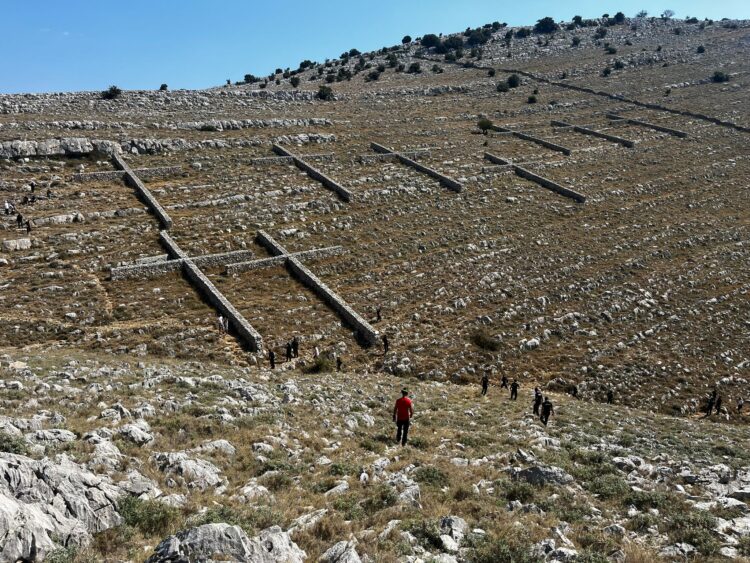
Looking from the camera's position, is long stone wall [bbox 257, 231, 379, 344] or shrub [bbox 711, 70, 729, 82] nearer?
long stone wall [bbox 257, 231, 379, 344]

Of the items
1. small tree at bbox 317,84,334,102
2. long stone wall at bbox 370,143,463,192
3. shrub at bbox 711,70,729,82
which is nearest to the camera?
long stone wall at bbox 370,143,463,192

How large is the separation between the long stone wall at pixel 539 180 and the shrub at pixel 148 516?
4190 centimetres

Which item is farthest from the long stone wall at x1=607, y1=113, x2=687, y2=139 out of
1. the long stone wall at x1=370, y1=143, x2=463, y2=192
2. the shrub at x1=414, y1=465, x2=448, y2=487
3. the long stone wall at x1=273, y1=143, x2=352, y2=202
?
the shrub at x1=414, y1=465, x2=448, y2=487

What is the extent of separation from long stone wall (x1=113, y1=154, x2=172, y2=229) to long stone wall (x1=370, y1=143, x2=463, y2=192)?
22.4 m

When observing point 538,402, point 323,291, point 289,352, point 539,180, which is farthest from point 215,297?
point 539,180

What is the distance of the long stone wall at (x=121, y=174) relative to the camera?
39.0m

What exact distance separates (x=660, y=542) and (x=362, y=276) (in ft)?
75.3

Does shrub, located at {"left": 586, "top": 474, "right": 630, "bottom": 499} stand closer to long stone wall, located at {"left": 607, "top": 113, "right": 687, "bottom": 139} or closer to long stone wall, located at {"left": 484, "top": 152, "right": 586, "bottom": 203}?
long stone wall, located at {"left": 484, "top": 152, "right": 586, "bottom": 203}

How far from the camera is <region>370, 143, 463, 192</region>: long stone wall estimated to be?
44.3 m

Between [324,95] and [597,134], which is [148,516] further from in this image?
[324,95]

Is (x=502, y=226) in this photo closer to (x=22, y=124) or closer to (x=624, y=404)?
(x=624, y=404)

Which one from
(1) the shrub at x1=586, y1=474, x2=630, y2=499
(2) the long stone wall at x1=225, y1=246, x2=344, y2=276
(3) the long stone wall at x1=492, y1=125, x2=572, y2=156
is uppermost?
(3) the long stone wall at x1=492, y1=125, x2=572, y2=156

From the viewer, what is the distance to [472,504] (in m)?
10.1

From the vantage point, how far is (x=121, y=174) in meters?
40.1
